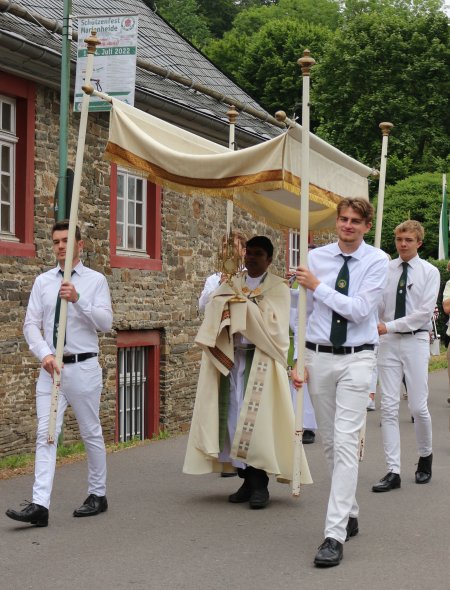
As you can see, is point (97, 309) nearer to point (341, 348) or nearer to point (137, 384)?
point (341, 348)

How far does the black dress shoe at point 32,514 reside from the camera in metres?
7.27

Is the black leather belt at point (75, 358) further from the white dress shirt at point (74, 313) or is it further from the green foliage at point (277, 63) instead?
the green foliage at point (277, 63)

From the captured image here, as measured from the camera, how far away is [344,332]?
6883mm

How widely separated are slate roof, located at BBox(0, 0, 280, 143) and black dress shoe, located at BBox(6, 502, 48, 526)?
21.3 feet

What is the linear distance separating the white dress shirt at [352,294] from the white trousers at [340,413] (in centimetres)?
12

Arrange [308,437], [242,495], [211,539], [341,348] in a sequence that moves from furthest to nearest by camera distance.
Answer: [308,437]
[242,495]
[211,539]
[341,348]

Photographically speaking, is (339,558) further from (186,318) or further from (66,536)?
(186,318)

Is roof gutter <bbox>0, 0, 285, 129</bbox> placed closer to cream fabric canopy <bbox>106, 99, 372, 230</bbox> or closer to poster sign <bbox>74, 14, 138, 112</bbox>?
poster sign <bbox>74, 14, 138, 112</bbox>

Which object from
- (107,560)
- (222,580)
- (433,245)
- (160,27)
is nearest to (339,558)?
(222,580)

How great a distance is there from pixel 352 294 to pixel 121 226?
977 cm

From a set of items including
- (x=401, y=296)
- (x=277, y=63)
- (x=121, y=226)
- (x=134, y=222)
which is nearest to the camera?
(x=401, y=296)

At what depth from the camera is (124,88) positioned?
11211mm

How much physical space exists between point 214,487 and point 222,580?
3.15m

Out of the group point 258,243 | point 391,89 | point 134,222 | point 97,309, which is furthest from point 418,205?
point 97,309
